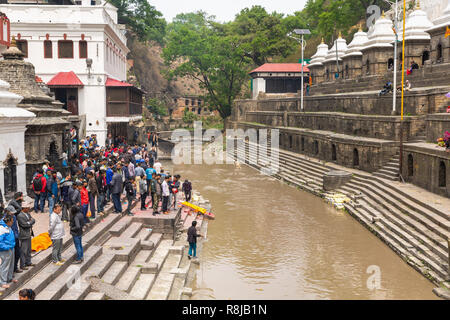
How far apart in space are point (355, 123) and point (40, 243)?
20661 millimetres

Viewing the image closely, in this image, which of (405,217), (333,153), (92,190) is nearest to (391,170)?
(405,217)

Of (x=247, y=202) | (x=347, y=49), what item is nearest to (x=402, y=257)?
(x=247, y=202)

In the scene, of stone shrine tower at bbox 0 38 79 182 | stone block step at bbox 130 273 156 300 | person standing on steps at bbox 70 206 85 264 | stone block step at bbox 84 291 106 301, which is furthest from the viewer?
stone shrine tower at bbox 0 38 79 182

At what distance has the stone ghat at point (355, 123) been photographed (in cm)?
2345

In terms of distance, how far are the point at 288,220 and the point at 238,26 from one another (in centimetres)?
4872

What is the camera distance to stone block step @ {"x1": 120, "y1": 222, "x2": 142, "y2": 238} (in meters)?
14.8

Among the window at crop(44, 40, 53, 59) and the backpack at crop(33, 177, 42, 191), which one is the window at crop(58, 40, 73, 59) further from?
the backpack at crop(33, 177, 42, 191)

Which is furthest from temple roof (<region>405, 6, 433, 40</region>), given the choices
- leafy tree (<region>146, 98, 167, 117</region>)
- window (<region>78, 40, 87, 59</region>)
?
leafy tree (<region>146, 98, 167, 117</region>)

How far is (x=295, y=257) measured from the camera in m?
15.2

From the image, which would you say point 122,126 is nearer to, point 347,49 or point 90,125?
point 90,125

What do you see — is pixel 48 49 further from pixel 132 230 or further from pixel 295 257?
pixel 295 257

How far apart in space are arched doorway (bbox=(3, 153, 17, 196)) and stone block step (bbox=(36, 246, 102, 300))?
4.16 metres

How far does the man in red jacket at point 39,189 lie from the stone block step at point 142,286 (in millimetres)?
4476

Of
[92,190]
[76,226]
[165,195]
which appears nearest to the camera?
[76,226]
